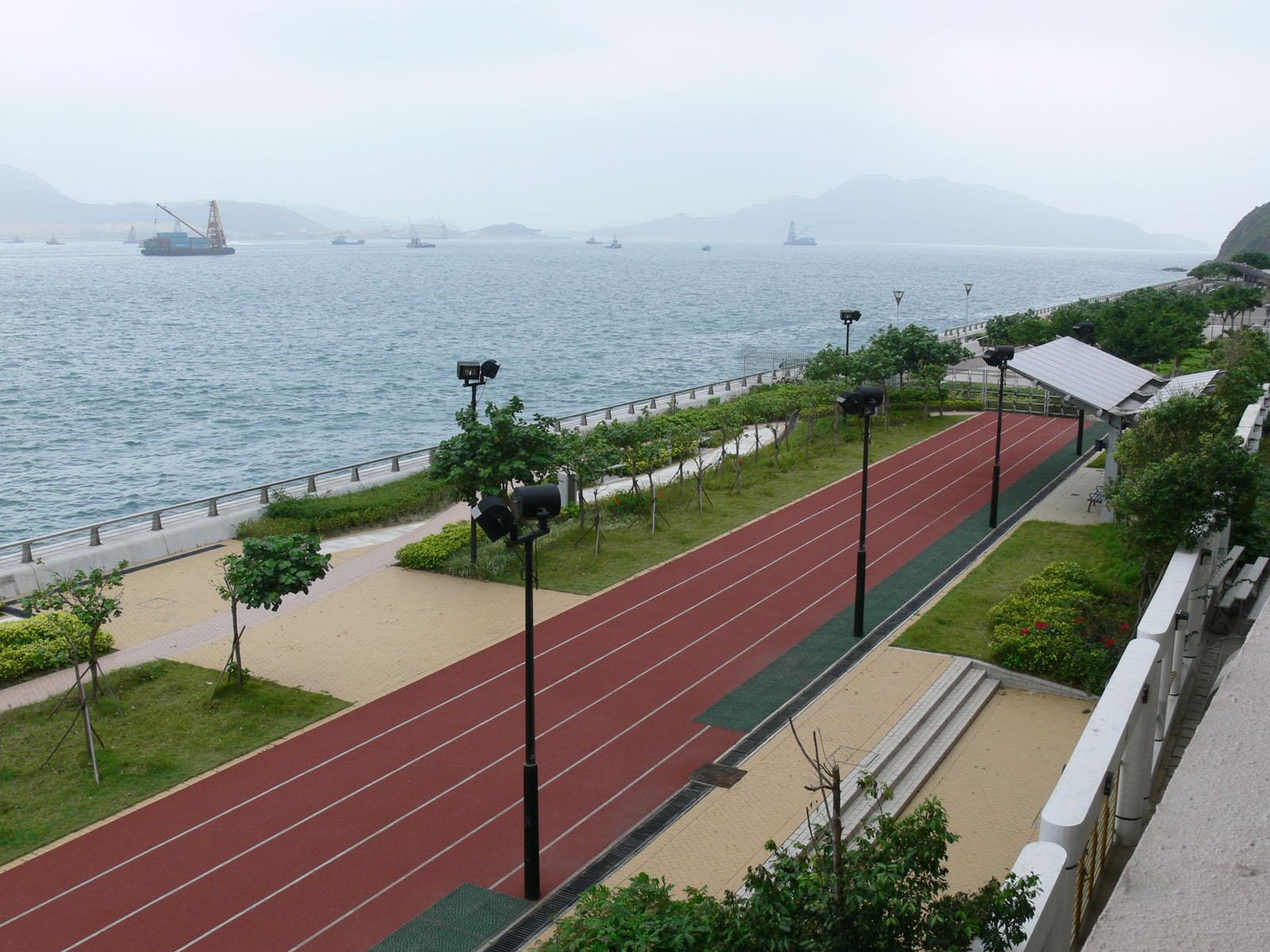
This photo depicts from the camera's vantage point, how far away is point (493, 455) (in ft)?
71.3

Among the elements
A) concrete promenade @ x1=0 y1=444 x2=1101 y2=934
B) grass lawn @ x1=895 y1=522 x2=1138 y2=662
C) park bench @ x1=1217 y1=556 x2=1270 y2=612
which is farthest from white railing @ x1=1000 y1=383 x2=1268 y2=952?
grass lawn @ x1=895 y1=522 x2=1138 y2=662

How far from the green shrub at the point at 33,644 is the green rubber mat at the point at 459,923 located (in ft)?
26.6

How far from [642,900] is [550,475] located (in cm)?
1579

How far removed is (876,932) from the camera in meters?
6.22

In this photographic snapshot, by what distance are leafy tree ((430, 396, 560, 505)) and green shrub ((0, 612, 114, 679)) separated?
281 inches

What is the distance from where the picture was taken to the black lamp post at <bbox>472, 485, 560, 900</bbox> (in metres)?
10.1

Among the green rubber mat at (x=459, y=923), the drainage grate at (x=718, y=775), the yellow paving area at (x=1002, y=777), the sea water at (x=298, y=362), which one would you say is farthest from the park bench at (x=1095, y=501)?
the sea water at (x=298, y=362)

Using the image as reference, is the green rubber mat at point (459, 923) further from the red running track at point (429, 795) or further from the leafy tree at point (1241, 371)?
the leafy tree at point (1241, 371)

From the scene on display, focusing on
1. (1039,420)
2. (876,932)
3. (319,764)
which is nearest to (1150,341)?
(1039,420)

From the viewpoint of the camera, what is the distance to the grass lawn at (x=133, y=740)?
12.8 m

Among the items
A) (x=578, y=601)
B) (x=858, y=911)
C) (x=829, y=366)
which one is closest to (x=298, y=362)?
(x=829, y=366)

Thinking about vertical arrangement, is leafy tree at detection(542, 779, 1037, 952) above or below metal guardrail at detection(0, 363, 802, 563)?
above

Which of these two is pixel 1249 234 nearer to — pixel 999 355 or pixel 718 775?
pixel 999 355

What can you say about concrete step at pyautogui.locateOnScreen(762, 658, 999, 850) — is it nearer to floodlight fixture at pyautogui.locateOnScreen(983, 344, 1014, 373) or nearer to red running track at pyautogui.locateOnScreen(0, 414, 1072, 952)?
red running track at pyautogui.locateOnScreen(0, 414, 1072, 952)
